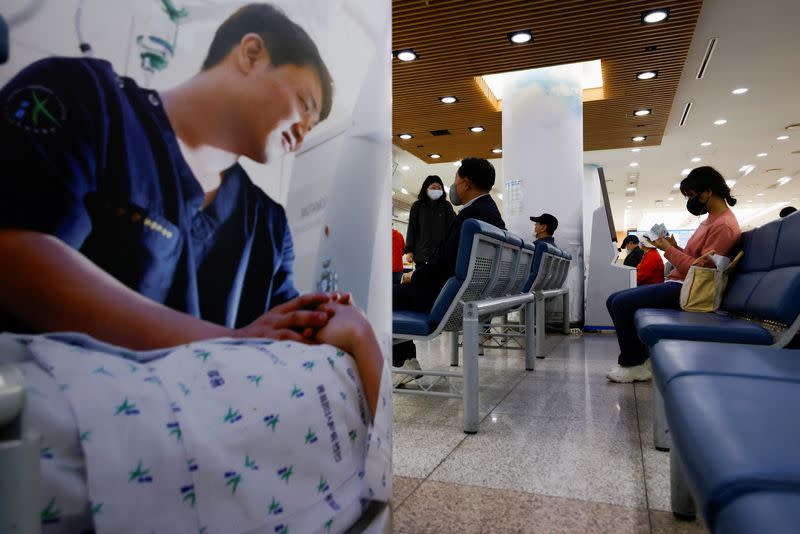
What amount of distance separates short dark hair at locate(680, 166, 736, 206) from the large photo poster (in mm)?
3037

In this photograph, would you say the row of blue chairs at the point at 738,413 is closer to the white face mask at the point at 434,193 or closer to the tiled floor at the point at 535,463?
the tiled floor at the point at 535,463

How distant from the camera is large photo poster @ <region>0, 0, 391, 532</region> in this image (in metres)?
0.66

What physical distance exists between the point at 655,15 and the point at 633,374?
391cm

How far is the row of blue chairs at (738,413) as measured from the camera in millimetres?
600

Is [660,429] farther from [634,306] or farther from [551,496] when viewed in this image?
[634,306]

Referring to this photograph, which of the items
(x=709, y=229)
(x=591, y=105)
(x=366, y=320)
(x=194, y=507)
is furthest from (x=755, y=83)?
(x=194, y=507)

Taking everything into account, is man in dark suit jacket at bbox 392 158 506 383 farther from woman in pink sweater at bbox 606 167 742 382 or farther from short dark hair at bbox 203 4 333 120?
short dark hair at bbox 203 4 333 120

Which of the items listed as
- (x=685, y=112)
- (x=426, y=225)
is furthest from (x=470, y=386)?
(x=685, y=112)

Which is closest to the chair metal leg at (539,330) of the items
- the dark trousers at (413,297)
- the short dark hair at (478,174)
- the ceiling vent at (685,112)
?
the short dark hair at (478,174)

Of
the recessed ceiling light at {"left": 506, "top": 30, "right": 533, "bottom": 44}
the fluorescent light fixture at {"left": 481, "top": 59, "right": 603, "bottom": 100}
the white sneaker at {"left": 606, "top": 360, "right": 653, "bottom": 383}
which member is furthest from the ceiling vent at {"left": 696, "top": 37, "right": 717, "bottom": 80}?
the white sneaker at {"left": 606, "top": 360, "right": 653, "bottom": 383}

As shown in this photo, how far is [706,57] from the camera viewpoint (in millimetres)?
7336

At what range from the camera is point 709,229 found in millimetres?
3393

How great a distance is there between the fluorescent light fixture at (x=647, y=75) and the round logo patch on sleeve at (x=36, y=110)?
796cm

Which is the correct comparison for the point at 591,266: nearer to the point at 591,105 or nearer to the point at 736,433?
the point at 591,105
